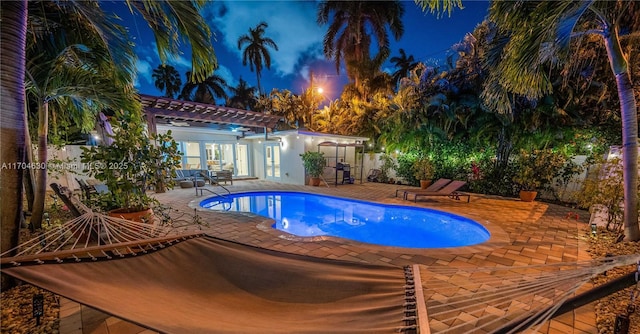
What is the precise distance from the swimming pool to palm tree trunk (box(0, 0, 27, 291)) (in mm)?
4148

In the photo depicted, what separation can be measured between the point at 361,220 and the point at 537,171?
19.5ft

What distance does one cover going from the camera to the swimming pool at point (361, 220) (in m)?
5.58

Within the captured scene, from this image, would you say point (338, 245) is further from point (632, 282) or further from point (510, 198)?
point (510, 198)

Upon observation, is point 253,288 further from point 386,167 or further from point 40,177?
point 386,167

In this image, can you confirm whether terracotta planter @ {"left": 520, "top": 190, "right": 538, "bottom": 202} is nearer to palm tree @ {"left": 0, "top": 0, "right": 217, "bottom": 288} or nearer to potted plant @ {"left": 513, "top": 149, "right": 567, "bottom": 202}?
potted plant @ {"left": 513, "top": 149, "right": 567, "bottom": 202}

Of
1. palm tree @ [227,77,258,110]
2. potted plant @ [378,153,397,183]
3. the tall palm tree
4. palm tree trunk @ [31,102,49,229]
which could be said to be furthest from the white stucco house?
palm tree @ [227,77,258,110]

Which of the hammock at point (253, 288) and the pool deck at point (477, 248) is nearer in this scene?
the hammock at point (253, 288)

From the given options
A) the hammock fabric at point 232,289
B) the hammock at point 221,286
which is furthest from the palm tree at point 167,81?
the hammock fabric at point 232,289

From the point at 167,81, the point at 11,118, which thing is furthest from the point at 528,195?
the point at 167,81

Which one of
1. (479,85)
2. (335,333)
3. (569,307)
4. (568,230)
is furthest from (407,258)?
(479,85)

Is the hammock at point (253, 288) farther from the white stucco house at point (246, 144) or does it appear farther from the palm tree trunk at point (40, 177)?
the white stucco house at point (246, 144)

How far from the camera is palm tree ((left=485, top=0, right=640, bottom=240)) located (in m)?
3.51

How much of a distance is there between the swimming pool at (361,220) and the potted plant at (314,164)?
72.8 inches

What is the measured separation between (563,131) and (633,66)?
2.57 meters
